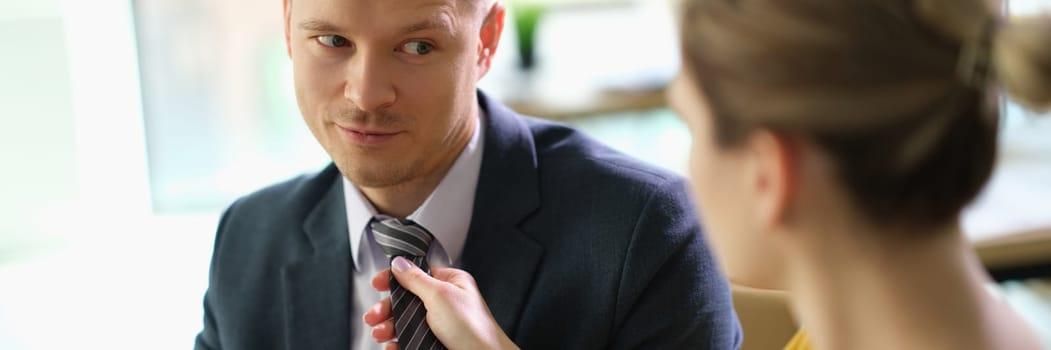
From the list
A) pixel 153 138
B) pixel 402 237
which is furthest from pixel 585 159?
pixel 153 138

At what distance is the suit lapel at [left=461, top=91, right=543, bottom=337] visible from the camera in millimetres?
1662

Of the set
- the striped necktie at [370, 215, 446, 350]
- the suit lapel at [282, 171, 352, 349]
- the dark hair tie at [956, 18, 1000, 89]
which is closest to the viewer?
the dark hair tie at [956, 18, 1000, 89]

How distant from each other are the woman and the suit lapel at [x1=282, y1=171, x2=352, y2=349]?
2.51 ft

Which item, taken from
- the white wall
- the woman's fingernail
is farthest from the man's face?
the white wall

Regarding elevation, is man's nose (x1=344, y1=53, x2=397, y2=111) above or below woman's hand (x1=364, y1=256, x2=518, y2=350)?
above

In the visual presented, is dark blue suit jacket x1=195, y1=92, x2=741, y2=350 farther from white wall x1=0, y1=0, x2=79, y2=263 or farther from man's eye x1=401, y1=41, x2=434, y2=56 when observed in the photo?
white wall x1=0, y1=0, x2=79, y2=263

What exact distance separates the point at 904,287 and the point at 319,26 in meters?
0.86

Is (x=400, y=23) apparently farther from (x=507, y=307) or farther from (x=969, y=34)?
(x=969, y=34)

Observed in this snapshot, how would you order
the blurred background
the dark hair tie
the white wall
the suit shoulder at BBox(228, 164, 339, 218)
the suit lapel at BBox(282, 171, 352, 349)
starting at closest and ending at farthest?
the dark hair tie
the suit lapel at BBox(282, 171, 352, 349)
the suit shoulder at BBox(228, 164, 339, 218)
the blurred background
the white wall

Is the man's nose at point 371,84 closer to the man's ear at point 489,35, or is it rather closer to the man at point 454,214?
the man at point 454,214

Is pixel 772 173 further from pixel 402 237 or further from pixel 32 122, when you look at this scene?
pixel 32 122

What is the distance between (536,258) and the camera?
167cm

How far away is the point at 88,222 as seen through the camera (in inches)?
190

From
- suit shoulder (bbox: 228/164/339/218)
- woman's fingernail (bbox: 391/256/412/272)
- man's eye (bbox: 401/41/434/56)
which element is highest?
man's eye (bbox: 401/41/434/56)
